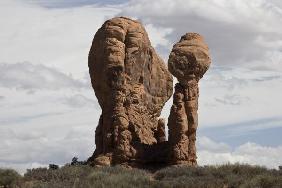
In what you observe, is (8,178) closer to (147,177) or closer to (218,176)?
(147,177)

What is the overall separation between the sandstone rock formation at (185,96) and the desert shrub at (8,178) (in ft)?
26.9

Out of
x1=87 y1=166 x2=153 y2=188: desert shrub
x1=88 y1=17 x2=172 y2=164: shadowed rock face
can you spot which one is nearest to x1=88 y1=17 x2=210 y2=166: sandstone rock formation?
x1=88 y1=17 x2=172 y2=164: shadowed rock face

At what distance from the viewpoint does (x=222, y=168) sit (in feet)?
124

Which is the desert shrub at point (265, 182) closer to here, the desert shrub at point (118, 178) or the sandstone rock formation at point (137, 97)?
the desert shrub at point (118, 178)

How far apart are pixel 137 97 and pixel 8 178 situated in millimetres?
9379

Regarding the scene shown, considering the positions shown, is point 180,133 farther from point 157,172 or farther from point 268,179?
point 268,179

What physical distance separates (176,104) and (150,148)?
2.83m

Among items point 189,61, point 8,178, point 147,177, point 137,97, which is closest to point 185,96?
point 189,61

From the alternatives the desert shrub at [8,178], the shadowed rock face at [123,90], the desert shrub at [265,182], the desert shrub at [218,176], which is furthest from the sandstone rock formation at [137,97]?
the desert shrub at [265,182]

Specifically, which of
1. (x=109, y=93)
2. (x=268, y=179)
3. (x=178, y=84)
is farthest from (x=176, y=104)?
(x=268, y=179)

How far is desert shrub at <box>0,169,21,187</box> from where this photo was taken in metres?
36.8

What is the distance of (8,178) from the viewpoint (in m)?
37.0

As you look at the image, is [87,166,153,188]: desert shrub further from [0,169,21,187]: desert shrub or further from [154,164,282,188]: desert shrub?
[0,169,21,187]: desert shrub

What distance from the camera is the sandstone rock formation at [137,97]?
40.9 metres
